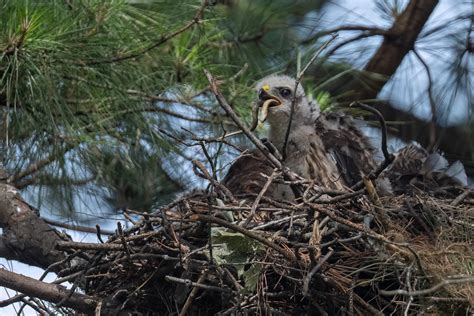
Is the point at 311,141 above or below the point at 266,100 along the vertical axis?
below

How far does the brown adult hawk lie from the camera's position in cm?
433

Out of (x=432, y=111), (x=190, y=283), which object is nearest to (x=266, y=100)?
(x=432, y=111)

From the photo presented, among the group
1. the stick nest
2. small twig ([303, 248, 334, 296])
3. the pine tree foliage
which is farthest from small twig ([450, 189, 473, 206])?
the pine tree foliage

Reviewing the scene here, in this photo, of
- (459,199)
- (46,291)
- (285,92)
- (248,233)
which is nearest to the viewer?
(248,233)

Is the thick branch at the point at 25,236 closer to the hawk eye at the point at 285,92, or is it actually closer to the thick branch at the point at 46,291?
the thick branch at the point at 46,291

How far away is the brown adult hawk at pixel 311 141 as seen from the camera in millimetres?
4332

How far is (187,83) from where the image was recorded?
461 centimetres

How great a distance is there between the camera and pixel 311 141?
4418 mm

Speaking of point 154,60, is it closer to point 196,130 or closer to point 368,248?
point 196,130

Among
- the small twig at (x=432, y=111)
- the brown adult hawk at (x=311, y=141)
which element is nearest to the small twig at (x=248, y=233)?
the brown adult hawk at (x=311, y=141)

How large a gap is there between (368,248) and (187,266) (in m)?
0.60

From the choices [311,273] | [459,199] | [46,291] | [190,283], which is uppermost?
[46,291]

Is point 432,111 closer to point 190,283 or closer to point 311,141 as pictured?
point 311,141

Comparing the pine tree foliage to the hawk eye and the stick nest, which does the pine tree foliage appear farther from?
the stick nest
